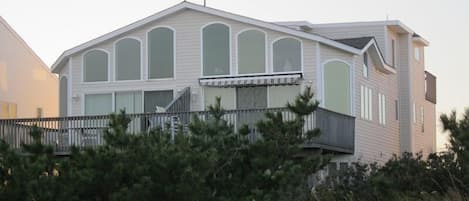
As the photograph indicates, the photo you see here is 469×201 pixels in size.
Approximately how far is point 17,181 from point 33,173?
1.26 ft

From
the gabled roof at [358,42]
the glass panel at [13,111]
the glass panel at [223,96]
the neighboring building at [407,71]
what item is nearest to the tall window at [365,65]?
the gabled roof at [358,42]

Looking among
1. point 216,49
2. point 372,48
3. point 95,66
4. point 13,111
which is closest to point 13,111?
point 13,111

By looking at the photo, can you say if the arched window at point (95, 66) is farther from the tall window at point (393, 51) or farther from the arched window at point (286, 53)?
the tall window at point (393, 51)

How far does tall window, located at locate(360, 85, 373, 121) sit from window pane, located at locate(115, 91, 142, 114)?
741 centimetres

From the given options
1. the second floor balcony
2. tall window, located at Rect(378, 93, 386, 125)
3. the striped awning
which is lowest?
the second floor balcony

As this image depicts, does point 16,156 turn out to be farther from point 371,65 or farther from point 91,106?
point 371,65

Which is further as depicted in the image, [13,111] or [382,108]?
[13,111]

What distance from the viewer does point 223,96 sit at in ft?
104

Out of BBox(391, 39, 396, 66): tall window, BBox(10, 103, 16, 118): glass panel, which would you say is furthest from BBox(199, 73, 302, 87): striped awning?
BBox(10, 103, 16, 118): glass panel

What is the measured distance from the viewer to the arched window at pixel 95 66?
3303 cm

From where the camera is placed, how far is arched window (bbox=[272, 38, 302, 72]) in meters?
31.0

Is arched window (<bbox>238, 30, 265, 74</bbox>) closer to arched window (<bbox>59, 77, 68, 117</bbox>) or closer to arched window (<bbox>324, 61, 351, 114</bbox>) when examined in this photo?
arched window (<bbox>324, 61, 351, 114</bbox>)

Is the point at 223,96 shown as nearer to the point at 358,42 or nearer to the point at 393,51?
the point at 358,42

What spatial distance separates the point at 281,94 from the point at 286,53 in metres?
1.33
